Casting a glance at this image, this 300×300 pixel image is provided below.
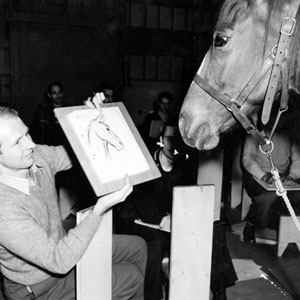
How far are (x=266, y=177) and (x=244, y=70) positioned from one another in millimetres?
2185

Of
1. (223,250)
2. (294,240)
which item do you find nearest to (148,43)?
(294,240)

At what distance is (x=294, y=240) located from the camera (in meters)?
3.30

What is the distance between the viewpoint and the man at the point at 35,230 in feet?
4.98

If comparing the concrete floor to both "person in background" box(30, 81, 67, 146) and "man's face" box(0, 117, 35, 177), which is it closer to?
"man's face" box(0, 117, 35, 177)

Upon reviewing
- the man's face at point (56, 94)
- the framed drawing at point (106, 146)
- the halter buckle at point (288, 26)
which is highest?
the halter buckle at point (288, 26)

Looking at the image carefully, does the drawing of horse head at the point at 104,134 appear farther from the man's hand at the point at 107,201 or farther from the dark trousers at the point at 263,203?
the dark trousers at the point at 263,203

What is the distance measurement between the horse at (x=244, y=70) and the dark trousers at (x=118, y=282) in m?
0.64

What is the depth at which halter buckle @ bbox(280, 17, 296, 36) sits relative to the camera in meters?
1.56

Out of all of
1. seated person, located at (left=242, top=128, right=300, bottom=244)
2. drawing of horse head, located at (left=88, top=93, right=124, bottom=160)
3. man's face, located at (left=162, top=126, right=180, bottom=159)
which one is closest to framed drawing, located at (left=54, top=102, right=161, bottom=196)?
drawing of horse head, located at (left=88, top=93, right=124, bottom=160)

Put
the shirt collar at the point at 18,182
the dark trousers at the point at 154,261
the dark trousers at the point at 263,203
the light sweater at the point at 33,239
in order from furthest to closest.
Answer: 1. the dark trousers at the point at 263,203
2. the dark trousers at the point at 154,261
3. the shirt collar at the point at 18,182
4. the light sweater at the point at 33,239

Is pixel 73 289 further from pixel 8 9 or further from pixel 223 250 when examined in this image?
pixel 8 9

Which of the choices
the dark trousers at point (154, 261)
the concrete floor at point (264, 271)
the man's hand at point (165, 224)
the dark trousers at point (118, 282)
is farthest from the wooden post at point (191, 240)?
the concrete floor at point (264, 271)

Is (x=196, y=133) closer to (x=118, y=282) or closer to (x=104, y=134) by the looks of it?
(x=104, y=134)

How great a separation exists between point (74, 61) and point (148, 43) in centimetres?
143
